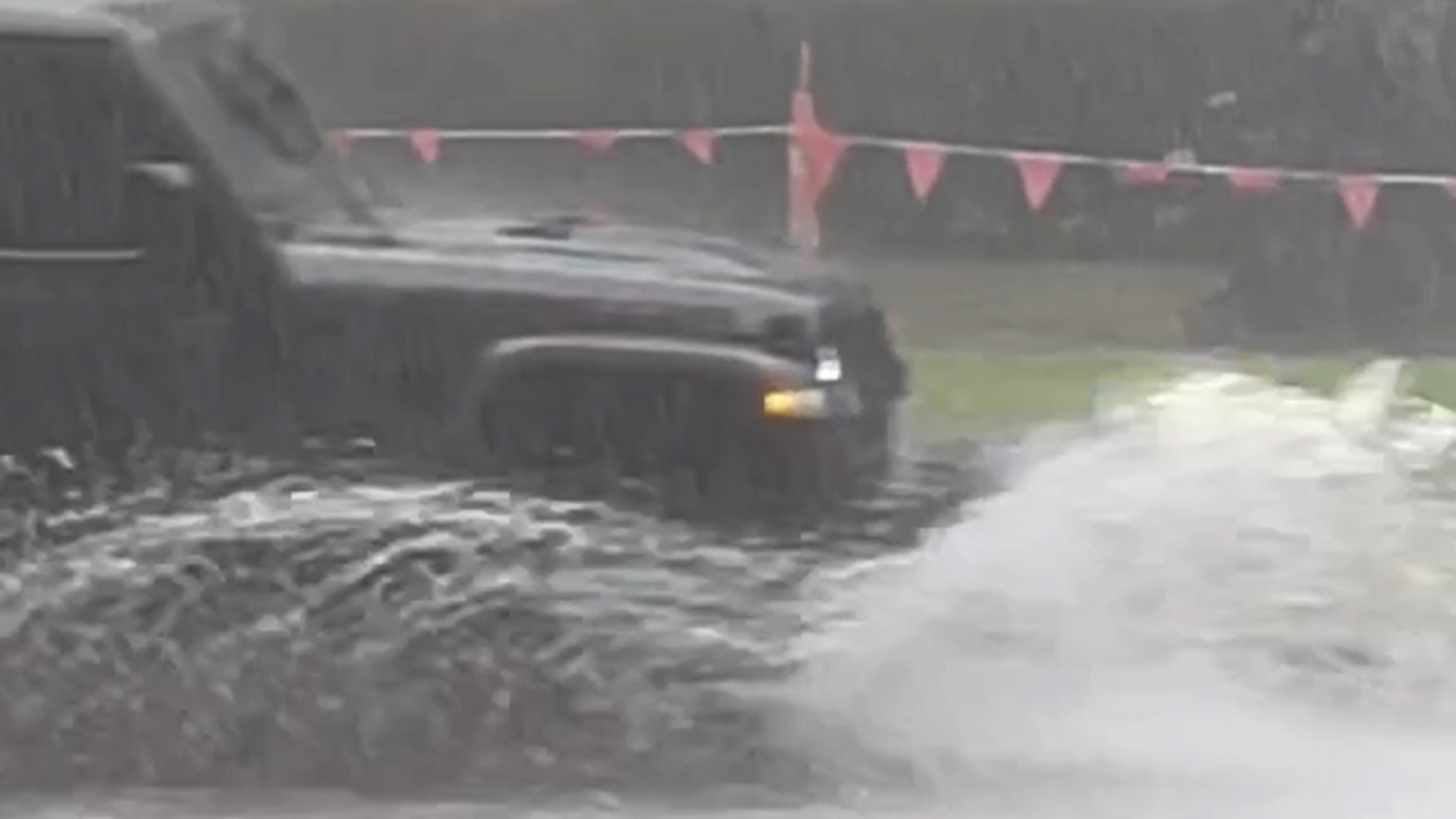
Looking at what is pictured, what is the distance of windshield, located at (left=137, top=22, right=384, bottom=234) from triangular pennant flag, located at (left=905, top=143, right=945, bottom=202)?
588cm

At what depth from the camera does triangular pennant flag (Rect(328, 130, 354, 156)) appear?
22.8 feet

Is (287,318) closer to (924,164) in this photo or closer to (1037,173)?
(924,164)

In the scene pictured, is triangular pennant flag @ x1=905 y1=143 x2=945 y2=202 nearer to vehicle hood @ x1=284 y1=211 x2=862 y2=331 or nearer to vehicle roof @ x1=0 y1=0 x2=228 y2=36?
vehicle hood @ x1=284 y1=211 x2=862 y2=331

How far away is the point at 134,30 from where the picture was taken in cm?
623

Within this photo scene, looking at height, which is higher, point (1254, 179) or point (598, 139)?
point (598, 139)

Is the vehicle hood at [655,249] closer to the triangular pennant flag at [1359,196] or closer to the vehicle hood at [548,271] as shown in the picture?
the vehicle hood at [548,271]

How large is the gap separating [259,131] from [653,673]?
57.8 inches

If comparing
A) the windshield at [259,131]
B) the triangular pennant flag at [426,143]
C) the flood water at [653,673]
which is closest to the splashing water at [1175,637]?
the flood water at [653,673]

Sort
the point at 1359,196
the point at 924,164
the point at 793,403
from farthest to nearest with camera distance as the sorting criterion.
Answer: the point at 924,164 < the point at 1359,196 < the point at 793,403

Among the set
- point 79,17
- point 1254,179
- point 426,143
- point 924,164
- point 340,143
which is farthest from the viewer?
point 924,164

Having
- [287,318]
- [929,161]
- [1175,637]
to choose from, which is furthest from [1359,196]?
[287,318]

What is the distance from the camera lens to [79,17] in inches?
244

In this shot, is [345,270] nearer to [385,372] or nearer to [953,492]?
[385,372]

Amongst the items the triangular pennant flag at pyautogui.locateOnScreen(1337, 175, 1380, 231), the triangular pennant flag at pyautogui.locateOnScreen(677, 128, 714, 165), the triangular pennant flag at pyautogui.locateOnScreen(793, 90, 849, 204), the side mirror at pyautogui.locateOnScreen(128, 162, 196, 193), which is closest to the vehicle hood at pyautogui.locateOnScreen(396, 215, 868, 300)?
the side mirror at pyautogui.locateOnScreen(128, 162, 196, 193)
